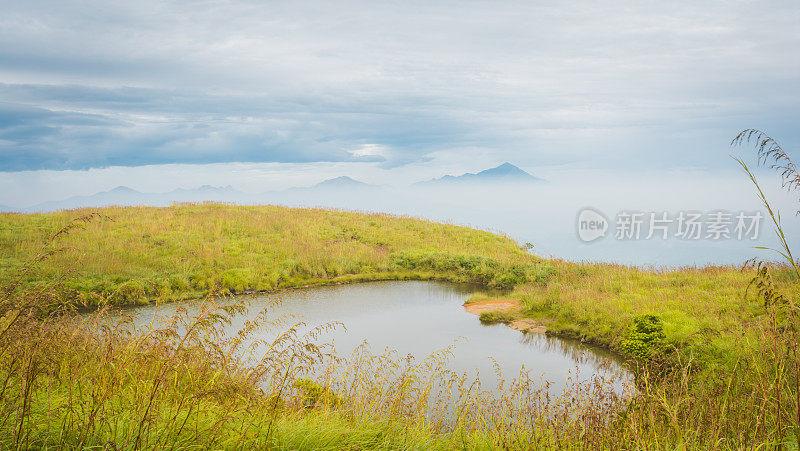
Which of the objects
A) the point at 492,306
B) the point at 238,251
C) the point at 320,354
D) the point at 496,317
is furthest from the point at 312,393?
the point at 238,251

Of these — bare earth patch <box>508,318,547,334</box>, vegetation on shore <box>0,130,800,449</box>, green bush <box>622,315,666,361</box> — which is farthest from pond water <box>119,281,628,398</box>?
vegetation on shore <box>0,130,800,449</box>

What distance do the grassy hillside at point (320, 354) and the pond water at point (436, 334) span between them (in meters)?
0.88

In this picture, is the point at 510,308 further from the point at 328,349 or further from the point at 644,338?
the point at 328,349

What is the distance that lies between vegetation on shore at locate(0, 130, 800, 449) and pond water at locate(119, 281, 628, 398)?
2.27 feet

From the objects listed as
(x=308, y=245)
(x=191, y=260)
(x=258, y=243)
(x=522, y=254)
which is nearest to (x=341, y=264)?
(x=308, y=245)

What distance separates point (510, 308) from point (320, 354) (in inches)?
405

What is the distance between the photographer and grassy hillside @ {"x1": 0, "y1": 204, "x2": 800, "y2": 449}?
3.41m

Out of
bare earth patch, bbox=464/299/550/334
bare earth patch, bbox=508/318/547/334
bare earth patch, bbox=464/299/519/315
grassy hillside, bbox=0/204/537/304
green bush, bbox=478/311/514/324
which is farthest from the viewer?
grassy hillside, bbox=0/204/537/304

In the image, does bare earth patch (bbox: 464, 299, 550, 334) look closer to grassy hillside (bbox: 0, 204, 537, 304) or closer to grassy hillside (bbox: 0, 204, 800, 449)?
grassy hillside (bbox: 0, 204, 800, 449)

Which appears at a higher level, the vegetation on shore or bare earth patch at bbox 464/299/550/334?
the vegetation on shore

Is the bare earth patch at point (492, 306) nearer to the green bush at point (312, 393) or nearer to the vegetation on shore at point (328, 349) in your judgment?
the vegetation on shore at point (328, 349)

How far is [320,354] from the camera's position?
218 inches

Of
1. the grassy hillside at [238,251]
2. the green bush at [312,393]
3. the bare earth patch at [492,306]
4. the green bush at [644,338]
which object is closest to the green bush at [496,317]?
the bare earth patch at [492,306]

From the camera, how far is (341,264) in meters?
21.0
